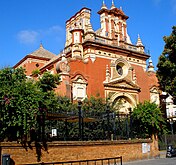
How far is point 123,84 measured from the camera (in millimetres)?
36219

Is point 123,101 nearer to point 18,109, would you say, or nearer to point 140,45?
point 140,45

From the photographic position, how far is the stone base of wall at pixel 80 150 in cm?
1380

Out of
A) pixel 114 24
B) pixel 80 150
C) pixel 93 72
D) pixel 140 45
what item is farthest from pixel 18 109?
pixel 140 45

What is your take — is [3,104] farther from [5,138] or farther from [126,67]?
[126,67]

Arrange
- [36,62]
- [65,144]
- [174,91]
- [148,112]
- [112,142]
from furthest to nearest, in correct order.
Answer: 1. [36,62]
2. [174,91]
3. [148,112]
4. [112,142]
5. [65,144]

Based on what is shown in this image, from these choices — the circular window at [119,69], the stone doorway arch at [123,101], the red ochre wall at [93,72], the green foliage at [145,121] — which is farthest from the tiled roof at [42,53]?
the green foliage at [145,121]

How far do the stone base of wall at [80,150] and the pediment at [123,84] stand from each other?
13127 mm

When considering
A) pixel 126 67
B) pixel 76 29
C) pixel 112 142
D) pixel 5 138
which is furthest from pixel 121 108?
pixel 5 138

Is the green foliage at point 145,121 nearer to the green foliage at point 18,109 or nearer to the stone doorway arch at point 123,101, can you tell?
the green foliage at point 18,109

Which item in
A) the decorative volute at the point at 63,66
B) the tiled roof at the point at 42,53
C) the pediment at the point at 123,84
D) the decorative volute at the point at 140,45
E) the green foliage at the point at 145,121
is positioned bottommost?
the green foliage at the point at 145,121

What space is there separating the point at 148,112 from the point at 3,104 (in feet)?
42.2

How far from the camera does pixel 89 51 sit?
34.5 meters

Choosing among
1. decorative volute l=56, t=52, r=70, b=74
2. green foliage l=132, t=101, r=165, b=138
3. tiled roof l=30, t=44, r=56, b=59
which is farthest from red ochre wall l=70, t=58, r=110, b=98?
tiled roof l=30, t=44, r=56, b=59

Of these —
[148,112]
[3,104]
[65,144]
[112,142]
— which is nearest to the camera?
[3,104]
